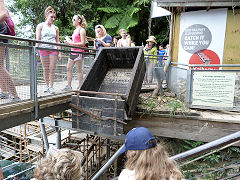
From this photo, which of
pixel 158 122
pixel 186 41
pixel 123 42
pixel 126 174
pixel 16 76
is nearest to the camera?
pixel 126 174

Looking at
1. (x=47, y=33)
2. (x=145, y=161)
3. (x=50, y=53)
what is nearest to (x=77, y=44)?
(x=47, y=33)

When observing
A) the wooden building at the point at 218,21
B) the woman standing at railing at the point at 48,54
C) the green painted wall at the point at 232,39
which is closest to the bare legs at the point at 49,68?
the woman standing at railing at the point at 48,54

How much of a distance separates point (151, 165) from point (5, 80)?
2738 mm

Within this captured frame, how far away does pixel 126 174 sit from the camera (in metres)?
1.42

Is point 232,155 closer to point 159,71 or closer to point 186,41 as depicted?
point 159,71

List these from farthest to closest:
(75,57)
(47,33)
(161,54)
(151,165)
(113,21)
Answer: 1. (113,21)
2. (161,54)
3. (75,57)
4. (47,33)
5. (151,165)

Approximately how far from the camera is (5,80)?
3053mm

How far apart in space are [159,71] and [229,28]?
2575mm

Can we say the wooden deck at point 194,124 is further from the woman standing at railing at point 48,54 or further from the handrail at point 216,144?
the handrail at point 216,144

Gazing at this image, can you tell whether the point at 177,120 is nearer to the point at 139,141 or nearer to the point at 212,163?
the point at 212,163

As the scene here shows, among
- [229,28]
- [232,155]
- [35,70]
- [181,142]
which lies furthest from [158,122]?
[229,28]

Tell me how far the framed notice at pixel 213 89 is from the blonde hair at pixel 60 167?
3195mm

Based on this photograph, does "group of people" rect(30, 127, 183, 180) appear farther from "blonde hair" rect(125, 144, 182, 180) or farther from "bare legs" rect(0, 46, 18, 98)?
"bare legs" rect(0, 46, 18, 98)

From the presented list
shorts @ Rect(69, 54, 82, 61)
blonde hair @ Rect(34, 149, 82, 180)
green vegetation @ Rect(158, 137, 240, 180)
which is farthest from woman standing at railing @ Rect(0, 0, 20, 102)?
green vegetation @ Rect(158, 137, 240, 180)
